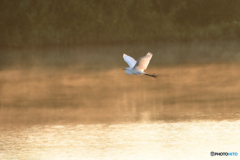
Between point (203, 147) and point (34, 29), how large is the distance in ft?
69.4

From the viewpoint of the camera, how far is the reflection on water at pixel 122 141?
823 centimetres

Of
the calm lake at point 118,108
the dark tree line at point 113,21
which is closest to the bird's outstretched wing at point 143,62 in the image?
the calm lake at point 118,108

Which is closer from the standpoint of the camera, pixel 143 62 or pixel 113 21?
pixel 143 62

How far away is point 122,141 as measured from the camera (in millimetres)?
8875

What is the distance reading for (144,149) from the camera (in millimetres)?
8422

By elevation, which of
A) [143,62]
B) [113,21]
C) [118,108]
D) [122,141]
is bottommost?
[122,141]

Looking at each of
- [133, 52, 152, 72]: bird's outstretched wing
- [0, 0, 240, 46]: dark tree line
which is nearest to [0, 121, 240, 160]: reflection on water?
[133, 52, 152, 72]: bird's outstretched wing

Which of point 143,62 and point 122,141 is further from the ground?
point 143,62

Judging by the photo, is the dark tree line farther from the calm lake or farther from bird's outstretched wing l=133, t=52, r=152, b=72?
bird's outstretched wing l=133, t=52, r=152, b=72

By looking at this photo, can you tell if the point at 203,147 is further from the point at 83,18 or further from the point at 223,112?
the point at 83,18

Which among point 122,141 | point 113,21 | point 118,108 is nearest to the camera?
point 122,141

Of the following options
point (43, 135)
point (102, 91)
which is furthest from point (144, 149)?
point (102, 91)

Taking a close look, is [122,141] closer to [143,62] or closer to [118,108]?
[143,62]

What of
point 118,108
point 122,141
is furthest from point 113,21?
point 122,141
